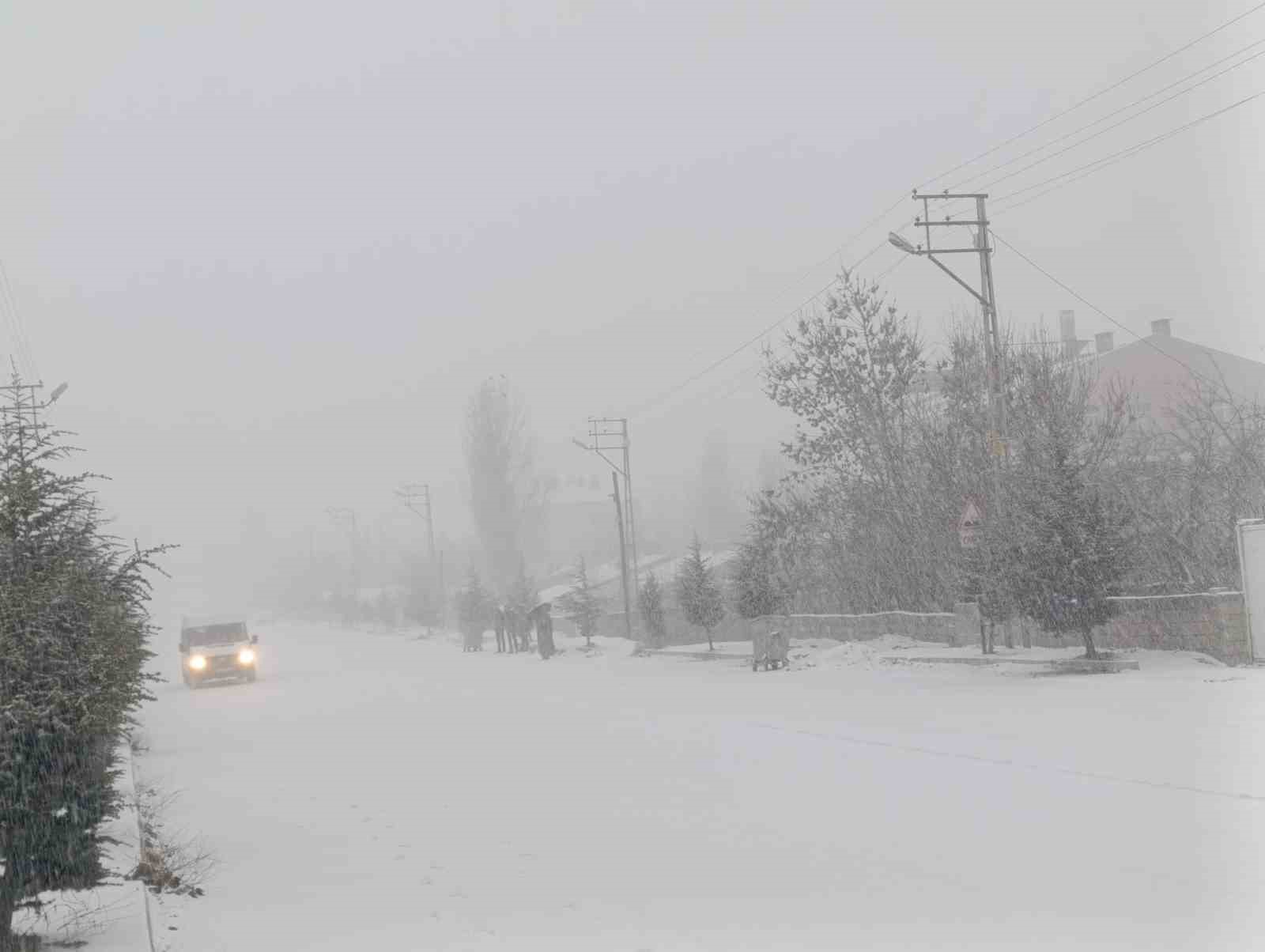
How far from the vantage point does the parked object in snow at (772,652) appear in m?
29.5

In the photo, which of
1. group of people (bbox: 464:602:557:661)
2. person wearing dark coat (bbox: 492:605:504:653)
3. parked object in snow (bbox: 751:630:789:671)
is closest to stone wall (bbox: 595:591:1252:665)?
A: parked object in snow (bbox: 751:630:789:671)

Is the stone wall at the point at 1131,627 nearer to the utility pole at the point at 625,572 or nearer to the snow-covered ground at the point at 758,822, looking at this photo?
the snow-covered ground at the point at 758,822

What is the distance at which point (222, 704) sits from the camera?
28.4 m

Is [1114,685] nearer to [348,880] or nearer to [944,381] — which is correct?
[348,880]

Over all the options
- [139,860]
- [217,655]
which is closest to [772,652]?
[217,655]

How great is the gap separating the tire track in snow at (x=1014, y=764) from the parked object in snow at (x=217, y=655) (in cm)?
2219

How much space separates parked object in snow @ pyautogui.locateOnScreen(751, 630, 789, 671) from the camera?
96.7ft

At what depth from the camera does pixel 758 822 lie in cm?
1056

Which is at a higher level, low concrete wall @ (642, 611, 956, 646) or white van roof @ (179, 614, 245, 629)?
white van roof @ (179, 614, 245, 629)

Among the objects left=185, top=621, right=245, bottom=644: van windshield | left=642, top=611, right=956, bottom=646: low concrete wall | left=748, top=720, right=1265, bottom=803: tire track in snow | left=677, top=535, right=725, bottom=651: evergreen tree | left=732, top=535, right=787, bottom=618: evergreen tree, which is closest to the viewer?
left=748, top=720, right=1265, bottom=803: tire track in snow

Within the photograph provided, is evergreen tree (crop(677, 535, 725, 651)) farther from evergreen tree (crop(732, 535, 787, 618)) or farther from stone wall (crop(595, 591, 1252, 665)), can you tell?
stone wall (crop(595, 591, 1252, 665))

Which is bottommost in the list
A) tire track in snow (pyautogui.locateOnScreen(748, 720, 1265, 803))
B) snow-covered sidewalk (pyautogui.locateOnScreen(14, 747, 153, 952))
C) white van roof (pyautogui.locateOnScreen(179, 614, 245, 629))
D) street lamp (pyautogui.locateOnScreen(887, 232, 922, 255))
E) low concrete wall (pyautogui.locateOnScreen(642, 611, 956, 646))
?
tire track in snow (pyautogui.locateOnScreen(748, 720, 1265, 803))

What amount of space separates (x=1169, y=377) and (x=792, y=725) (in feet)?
166

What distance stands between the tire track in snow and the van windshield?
23592mm
